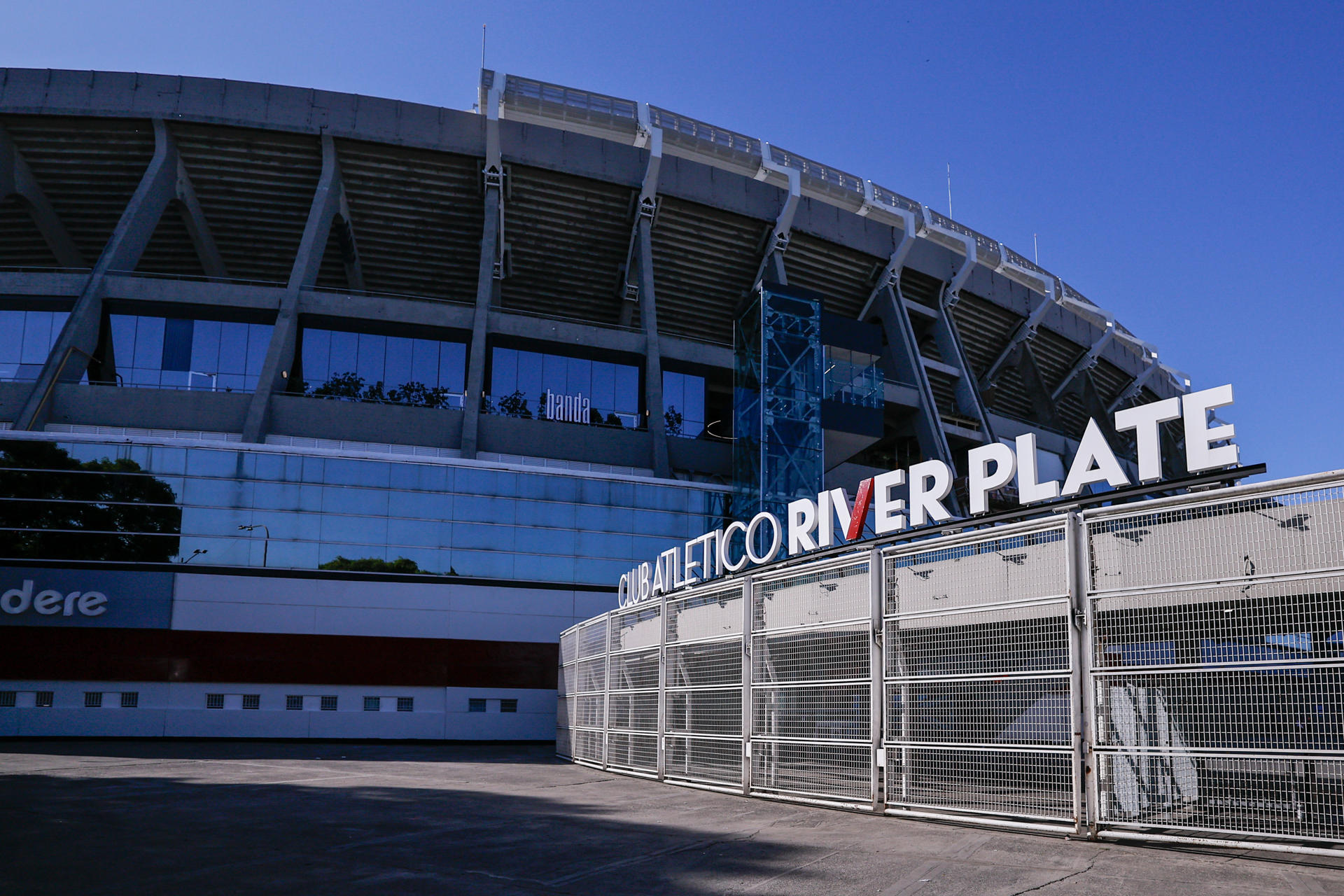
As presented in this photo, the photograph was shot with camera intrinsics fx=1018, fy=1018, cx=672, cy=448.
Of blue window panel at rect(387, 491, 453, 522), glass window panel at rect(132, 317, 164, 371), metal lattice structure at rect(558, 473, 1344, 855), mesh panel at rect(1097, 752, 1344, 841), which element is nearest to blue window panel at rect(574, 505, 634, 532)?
blue window panel at rect(387, 491, 453, 522)

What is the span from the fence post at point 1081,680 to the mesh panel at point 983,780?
15 centimetres

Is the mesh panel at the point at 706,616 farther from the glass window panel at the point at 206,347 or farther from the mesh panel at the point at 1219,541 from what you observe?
the glass window panel at the point at 206,347

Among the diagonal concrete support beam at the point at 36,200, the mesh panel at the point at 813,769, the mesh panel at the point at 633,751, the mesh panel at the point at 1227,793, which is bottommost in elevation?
the mesh panel at the point at 633,751

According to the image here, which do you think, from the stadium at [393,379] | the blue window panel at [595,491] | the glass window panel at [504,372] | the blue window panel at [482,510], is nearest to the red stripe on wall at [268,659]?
the stadium at [393,379]

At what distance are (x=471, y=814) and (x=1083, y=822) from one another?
22.1ft

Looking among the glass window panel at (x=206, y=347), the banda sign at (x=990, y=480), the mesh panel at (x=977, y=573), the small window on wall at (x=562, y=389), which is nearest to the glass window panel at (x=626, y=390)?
the small window on wall at (x=562, y=389)

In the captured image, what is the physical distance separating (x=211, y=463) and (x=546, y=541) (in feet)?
34.2

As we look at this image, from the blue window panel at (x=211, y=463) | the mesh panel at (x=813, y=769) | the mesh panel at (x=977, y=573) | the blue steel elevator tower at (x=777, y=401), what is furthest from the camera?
the blue steel elevator tower at (x=777, y=401)

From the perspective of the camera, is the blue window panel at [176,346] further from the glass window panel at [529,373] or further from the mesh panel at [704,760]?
the mesh panel at [704,760]

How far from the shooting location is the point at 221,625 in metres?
29.9

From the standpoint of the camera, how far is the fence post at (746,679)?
1395 centimetres

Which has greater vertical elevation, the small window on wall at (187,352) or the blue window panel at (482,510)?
the small window on wall at (187,352)

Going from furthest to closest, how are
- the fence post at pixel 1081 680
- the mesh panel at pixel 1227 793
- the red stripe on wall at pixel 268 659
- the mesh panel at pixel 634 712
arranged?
the red stripe on wall at pixel 268 659 < the mesh panel at pixel 634 712 < the fence post at pixel 1081 680 < the mesh panel at pixel 1227 793

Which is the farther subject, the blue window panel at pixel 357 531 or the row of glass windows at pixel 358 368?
the row of glass windows at pixel 358 368
